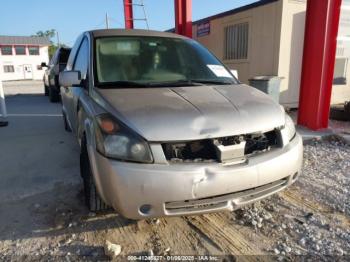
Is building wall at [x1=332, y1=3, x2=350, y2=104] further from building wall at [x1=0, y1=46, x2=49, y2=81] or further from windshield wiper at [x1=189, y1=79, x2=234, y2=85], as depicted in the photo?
building wall at [x1=0, y1=46, x2=49, y2=81]

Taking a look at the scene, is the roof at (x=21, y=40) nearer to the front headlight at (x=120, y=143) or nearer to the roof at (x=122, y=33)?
the roof at (x=122, y=33)

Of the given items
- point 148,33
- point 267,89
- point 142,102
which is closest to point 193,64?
point 148,33

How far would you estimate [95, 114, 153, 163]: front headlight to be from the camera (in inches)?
77.0

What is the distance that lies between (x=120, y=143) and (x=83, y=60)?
1684 millimetres

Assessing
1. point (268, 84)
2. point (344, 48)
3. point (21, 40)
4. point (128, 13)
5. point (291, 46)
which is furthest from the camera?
point (21, 40)

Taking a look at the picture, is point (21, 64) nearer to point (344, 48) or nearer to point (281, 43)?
point (281, 43)

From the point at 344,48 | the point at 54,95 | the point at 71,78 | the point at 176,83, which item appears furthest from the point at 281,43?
the point at 54,95

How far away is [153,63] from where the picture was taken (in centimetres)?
312

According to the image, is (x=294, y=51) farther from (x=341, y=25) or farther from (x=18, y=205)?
(x=18, y=205)

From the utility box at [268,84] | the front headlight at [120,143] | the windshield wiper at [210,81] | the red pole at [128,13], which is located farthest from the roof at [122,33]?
the red pole at [128,13]

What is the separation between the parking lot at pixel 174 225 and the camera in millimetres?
2182

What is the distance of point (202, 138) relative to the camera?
1.99 meters

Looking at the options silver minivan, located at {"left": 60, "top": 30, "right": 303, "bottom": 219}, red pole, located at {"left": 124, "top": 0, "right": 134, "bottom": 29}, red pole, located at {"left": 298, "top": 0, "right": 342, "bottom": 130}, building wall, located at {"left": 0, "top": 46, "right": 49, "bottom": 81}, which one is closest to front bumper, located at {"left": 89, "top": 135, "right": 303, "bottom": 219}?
silver minivan, located at {"left": 60, "top": 30, "right": 303, "bottom": 219}

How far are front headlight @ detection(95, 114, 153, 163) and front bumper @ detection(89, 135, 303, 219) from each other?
53mm
